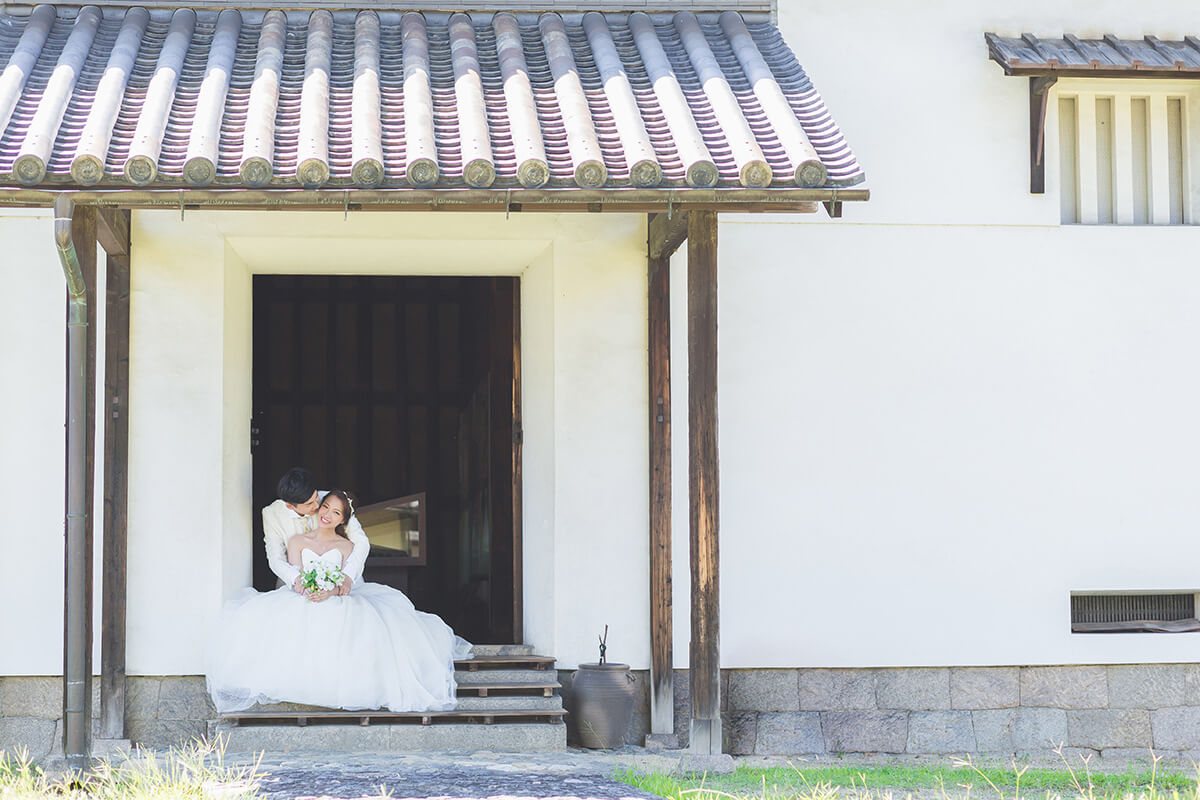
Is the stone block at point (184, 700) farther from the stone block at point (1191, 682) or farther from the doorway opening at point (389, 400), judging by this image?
the stone block at point (1191, 682)

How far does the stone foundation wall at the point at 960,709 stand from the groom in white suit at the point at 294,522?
4.60 ft

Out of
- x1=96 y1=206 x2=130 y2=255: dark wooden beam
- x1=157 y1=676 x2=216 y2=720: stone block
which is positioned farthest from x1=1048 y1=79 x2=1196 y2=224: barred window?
x1=157 y1=676 x2=216 y2=720: stone block

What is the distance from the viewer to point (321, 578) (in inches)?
305

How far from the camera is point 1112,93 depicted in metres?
8.51

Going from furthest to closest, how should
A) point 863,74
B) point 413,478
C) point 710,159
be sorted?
point 413,478 → point 863,74 → point 710,159

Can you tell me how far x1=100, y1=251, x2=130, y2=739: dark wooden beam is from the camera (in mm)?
7648

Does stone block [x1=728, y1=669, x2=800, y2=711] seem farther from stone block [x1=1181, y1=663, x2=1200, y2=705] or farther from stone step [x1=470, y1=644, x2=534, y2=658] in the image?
stone block [x1=1181, y1=663, x2=1200, y2=705]

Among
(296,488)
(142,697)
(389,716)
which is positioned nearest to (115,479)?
(296,488)

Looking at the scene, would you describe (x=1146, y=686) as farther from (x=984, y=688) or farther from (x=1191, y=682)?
(x=984, y=688)

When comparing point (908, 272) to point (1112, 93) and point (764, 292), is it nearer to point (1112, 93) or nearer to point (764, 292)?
point (764, 292)

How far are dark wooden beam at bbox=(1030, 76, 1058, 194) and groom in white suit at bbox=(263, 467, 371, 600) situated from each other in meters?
4.55

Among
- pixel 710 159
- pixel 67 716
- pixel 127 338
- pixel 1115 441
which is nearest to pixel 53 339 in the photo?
pixel 127 338

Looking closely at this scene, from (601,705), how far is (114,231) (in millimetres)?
3700

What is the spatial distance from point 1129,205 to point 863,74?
1.83 m
